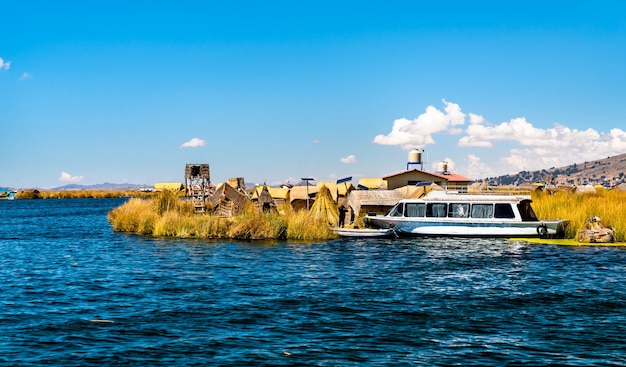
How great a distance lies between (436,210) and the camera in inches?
1628

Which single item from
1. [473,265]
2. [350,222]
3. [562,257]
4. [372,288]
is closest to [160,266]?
[372,288]

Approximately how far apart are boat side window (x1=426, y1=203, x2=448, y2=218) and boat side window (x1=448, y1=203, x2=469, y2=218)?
37 centimetres

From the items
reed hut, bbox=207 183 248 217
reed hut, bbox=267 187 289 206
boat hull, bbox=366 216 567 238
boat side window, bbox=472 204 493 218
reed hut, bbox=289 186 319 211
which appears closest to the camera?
boat hull, bbox=366 216 567 238

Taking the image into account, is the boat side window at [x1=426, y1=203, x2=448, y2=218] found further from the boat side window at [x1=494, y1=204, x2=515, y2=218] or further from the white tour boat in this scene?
the boat side window at [x1=494, y1=204, x2=515, y2=218]

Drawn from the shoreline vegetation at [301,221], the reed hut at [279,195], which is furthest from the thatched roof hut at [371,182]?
the shoreline vegetation at [301,221]

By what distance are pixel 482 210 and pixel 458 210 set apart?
152cm

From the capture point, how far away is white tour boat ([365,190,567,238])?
39.0 meters

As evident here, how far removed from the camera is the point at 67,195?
186m

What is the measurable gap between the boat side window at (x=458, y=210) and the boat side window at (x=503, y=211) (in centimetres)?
187

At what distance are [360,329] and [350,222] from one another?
32132 millimetres

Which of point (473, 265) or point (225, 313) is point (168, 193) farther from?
point (225, 313)

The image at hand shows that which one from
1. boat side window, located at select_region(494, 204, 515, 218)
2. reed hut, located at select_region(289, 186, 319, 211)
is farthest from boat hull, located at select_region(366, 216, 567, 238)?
reed hut, located at select_region(289, 186, 319, 211)

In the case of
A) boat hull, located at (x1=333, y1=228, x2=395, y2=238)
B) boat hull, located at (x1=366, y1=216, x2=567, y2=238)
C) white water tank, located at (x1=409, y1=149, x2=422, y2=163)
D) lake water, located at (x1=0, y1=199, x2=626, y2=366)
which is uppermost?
white water tank, located at (x1=409, y1=149, x2=422, y2=163)

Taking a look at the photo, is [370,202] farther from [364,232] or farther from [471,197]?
[471,197]
